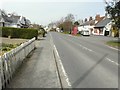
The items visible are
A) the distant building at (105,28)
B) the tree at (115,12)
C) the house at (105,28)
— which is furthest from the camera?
the house at (105,28)

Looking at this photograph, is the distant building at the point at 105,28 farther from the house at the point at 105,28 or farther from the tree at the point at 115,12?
the tree at the point at 115,12

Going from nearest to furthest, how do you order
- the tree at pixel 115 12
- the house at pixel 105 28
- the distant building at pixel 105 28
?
the tree at pixel 115 12, the distant building at pixel 105 28, the house at pixel 105 28

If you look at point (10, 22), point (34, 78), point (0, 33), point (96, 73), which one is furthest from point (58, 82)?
point (10, 22)

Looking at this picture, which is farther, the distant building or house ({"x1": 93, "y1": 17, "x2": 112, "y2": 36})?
house ({"x1": 93, "y1": 17, "x2": 112, "y2": 36})

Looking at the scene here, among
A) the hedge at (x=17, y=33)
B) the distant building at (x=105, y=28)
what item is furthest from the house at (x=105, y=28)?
the hedge at (x=17, y=33)

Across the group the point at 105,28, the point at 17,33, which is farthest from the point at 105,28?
the point at 17,33

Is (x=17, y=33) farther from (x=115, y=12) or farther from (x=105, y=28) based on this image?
(x=105, y=28)

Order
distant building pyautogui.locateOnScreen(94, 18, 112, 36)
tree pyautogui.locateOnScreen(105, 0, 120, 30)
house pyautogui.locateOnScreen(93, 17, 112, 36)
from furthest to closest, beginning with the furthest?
1. house pyautogui.locateOnScreen(93, 17, 112, 36)
2. distant building pyautogui.locateOnScreen(94, 18, 112, 36)
3. tree pyautogui.locateOnScreen(105, 0, 120, 30)

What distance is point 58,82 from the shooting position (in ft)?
Answer: 32.0

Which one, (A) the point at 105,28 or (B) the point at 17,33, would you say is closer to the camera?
(B) the point at 17,33

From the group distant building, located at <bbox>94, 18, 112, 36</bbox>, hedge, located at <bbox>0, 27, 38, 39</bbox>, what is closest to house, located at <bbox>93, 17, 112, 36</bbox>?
distant building, located at <bbox>94, 18, 112, 36</bbox>

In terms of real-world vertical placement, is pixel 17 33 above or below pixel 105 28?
above

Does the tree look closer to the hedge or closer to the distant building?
the hedge

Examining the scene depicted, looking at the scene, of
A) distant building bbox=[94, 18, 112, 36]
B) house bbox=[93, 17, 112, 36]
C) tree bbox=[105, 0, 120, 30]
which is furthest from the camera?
house bbox=[93, 17, 112, 36]
